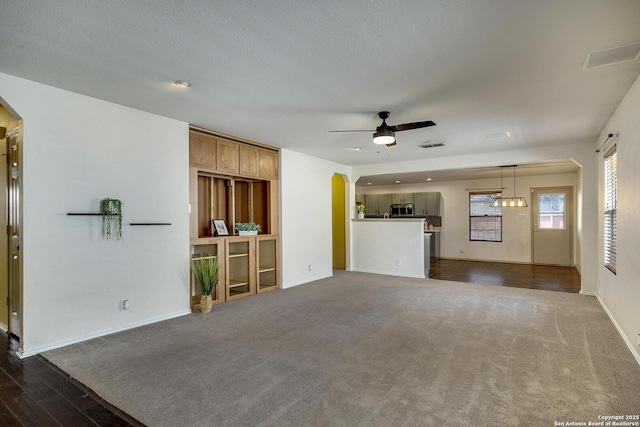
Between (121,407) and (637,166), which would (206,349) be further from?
(637,166)

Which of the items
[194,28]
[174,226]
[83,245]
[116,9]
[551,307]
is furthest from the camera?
[551,307]

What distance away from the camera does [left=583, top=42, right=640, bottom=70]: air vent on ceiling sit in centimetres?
246

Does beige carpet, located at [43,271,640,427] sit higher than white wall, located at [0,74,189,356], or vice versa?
white wall, located at [0,74,189,356]

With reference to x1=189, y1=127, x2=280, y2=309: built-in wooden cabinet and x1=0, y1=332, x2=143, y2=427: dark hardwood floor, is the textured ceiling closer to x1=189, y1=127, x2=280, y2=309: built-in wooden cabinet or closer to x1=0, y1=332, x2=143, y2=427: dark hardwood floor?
x1=189, y1=127, x2=280, y2=309: built-in wooden cabinet

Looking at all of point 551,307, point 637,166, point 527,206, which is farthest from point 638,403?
point 527,206

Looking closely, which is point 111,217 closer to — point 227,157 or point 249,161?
point 227,157

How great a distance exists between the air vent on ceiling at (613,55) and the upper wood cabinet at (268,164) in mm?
4380

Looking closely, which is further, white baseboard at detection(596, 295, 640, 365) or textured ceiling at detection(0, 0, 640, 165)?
white baseboard at detection(596, 295, 640, 365)

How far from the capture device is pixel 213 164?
16.1 feet

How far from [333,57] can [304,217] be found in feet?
13.6

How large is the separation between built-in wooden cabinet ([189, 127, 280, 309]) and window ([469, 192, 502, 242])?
6.51m

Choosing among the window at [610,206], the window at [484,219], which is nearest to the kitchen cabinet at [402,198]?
the window at [484,219]

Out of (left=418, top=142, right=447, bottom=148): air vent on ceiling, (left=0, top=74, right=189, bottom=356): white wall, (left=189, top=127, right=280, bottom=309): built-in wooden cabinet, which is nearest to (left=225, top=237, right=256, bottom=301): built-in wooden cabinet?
(left=189, top=127, right=280, bottom=309): built-in wooden cabinet

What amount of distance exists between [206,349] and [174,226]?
5.71 feet
